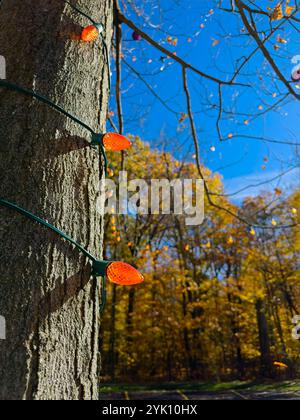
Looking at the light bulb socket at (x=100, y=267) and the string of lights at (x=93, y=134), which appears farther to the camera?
the string of lights at (x=93, y=134)

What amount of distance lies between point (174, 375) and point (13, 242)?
40.8 feet

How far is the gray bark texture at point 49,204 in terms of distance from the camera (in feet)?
2.52

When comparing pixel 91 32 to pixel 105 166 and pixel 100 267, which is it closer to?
pixel 105 166

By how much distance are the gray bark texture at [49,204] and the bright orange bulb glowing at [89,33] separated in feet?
0.07

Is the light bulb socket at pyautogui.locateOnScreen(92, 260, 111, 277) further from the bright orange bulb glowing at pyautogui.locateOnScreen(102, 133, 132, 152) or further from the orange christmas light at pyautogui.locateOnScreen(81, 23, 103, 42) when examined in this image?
the orange christmas light at pyautogui.locateOnScreen(81, 23, 103, 42)

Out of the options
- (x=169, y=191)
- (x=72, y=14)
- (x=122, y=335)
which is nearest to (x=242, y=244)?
(x=169, y=191)

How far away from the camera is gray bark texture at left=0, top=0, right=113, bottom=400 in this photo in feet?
2.52

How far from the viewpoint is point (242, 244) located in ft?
36.8

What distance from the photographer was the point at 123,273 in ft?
2.88

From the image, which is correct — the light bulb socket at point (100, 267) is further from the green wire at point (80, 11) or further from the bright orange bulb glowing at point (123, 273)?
the green wire at point (80, 11)

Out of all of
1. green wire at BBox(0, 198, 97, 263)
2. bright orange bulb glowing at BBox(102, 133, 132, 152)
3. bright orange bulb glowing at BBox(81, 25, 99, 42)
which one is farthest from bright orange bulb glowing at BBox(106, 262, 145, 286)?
bright orange bulb glowing at BBox(81, 25, 99, 42)

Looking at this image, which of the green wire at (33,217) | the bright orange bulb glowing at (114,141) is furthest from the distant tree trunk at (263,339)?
the green wire at (33,217)

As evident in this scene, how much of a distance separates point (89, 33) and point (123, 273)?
866 millimetres

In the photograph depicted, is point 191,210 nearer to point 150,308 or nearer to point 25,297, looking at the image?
point 150,308
